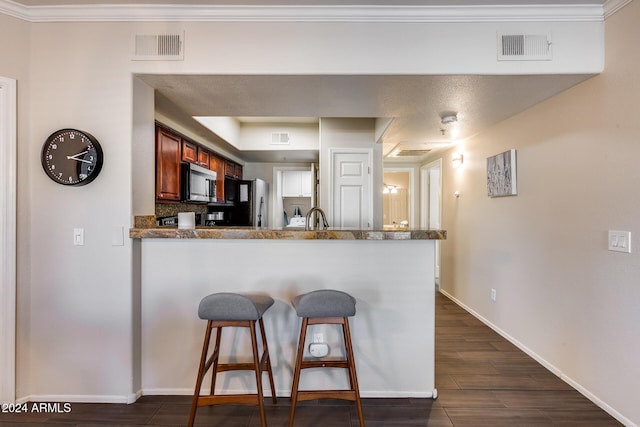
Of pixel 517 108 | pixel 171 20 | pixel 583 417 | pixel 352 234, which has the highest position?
pixel 171 20

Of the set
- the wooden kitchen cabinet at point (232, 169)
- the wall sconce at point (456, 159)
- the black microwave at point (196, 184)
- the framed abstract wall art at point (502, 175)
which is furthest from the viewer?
the wooden kitchen cabinet at point (232, 169)

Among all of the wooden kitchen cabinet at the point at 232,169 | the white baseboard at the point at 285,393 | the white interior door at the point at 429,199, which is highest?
the wooden kitchen cabinet at the point at 232,169

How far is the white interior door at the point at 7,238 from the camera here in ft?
6.36

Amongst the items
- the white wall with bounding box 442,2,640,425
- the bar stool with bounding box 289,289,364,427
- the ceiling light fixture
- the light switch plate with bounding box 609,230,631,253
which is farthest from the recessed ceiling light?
the bar stool with bounding box 289,289,364,427

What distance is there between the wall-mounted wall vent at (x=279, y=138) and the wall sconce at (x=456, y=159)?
243 centimetres

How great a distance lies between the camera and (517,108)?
2654 mm

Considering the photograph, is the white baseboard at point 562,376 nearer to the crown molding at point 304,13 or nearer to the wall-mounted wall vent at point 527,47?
the wall-mounted wall vent at point 527,47

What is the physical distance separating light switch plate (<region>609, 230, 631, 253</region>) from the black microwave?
3488 millimetres

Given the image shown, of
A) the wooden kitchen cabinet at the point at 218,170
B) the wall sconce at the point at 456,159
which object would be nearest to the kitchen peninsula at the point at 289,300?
the wooden kitchen cabinet at the point at 218,170

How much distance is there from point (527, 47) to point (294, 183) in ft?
14.5

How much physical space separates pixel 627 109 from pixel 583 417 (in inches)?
75.7

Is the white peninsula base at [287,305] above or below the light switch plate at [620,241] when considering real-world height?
below

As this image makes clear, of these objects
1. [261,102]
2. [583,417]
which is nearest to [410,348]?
[583,417]

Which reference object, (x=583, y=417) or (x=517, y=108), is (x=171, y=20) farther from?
(x=583, y=417)
